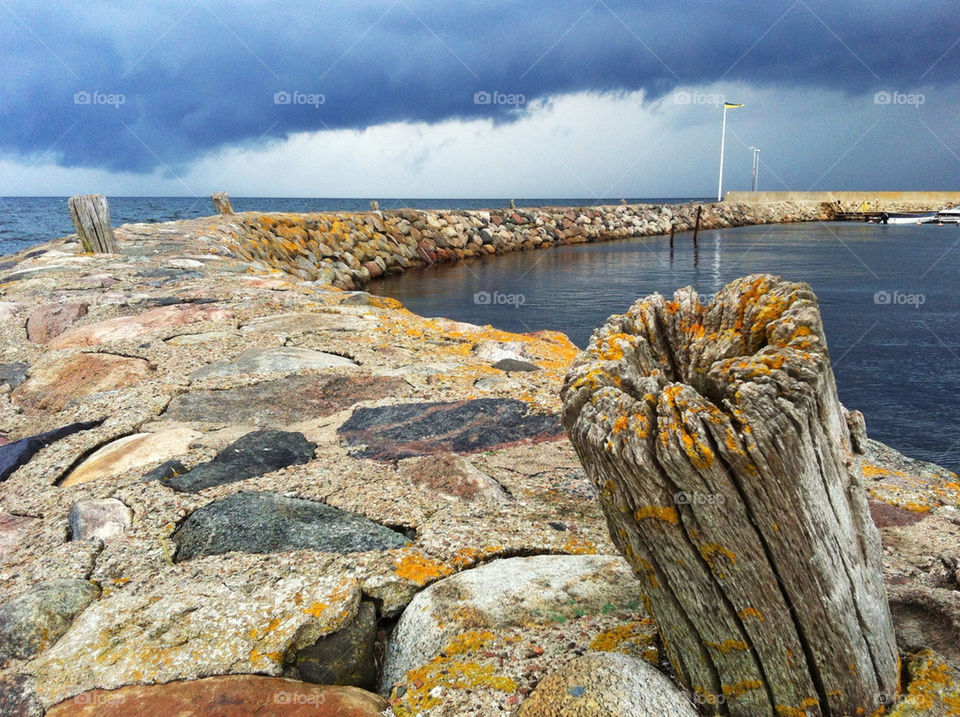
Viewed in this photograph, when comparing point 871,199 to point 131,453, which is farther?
point 871,199

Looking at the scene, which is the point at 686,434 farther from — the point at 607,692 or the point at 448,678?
the point at 448,678

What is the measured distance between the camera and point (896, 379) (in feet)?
34.3

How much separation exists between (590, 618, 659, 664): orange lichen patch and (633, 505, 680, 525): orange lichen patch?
591 mm

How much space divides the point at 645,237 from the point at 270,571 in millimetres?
41826

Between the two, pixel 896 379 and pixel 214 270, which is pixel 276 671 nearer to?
pixel 214 270

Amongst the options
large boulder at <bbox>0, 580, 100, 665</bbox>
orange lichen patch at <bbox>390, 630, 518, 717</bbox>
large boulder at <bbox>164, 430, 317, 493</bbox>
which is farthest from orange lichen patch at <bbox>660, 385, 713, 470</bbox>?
large boulder at <bbox>164, 430, 317, 493</bbox>

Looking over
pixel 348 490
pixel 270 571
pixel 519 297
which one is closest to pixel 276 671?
pixel 270 571

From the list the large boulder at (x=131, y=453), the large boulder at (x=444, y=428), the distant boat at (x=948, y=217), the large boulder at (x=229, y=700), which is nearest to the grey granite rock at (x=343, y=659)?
the large boulder at (x=229, y=700)

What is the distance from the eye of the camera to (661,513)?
162 cm

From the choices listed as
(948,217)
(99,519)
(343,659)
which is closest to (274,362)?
(99,519)

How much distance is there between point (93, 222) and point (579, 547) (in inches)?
407

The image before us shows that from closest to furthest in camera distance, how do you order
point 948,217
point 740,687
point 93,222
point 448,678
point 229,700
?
point 740,687 → point 229,700 → point 448,678 → point 93,222 → point 948,217

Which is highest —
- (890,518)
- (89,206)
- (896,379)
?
(89,206)

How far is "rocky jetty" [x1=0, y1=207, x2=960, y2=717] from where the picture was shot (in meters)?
1.96
